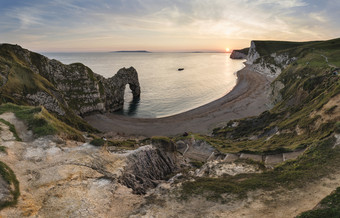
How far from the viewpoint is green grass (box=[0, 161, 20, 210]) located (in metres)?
13.2

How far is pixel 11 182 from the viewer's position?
1462 centimetres

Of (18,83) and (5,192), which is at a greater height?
(18,83)

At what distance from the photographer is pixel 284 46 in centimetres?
18875

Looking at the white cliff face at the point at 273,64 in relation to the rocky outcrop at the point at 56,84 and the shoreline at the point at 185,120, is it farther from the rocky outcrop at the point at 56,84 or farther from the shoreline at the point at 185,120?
the rocky outcrop at the point at 56,84

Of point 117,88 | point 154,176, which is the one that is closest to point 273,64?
point 117,88

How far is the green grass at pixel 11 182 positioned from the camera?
13.2m

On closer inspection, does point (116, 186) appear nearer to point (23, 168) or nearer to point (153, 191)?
point (153, 191)

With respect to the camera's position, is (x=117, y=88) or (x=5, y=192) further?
(x=117, y=88)

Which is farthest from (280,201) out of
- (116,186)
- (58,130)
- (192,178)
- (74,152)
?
(58,130)

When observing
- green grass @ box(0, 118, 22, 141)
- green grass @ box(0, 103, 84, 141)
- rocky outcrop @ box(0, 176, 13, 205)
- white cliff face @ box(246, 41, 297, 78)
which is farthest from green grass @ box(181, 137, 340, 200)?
white cliff face @ box(246, 41, 297, 78)

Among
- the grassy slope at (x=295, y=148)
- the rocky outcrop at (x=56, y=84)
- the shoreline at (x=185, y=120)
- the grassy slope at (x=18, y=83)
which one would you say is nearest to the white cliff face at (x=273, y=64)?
the shoreline at (x=185, y=120)

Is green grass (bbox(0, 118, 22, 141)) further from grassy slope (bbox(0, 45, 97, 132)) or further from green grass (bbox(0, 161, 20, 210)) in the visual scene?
grassy slope (bbox(0, 45, 97, 132))

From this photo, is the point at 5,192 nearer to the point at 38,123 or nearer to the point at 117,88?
the point at 38,123

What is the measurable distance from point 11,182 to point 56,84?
5838 centimetres
